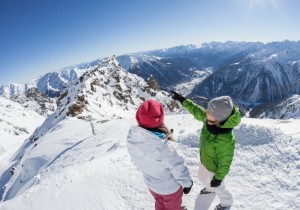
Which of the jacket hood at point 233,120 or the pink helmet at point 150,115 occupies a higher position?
the pink helmet at point 150,115

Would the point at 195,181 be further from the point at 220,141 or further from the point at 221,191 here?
the point at 220,141

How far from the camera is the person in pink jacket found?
4.70 meters

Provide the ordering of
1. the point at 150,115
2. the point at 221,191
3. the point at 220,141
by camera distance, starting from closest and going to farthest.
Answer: the point at 150,115 → the point at 220,141 → the point at 221,191

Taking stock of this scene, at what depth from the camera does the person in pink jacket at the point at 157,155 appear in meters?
4.70

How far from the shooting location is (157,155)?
4.80m

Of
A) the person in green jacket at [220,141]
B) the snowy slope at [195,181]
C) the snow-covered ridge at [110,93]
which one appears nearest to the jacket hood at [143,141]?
the snowy slope at [195,181]

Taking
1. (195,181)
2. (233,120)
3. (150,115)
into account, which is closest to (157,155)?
(150,115)

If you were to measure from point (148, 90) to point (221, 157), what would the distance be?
80.4m

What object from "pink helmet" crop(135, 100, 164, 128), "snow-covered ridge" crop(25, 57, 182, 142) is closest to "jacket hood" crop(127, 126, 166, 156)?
"pink helmet" crop(135, 100, 164, 128)

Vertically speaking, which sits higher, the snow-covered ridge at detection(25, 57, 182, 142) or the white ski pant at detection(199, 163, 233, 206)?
the white ski pant at detection(199, 163, 233, 206)

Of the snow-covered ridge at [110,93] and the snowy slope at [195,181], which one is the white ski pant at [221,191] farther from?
the snow-covered ridge at [110,93]

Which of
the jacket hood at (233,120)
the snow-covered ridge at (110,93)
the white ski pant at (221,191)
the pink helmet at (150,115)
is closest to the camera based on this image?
the pink helmet at (150,115)

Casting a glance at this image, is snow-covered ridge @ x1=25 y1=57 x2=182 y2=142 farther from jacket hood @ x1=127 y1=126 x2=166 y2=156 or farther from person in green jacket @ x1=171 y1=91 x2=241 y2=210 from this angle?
jacket hood @ x1=127 y1=126 x2=166 y2=156

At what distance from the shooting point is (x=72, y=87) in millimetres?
57719
